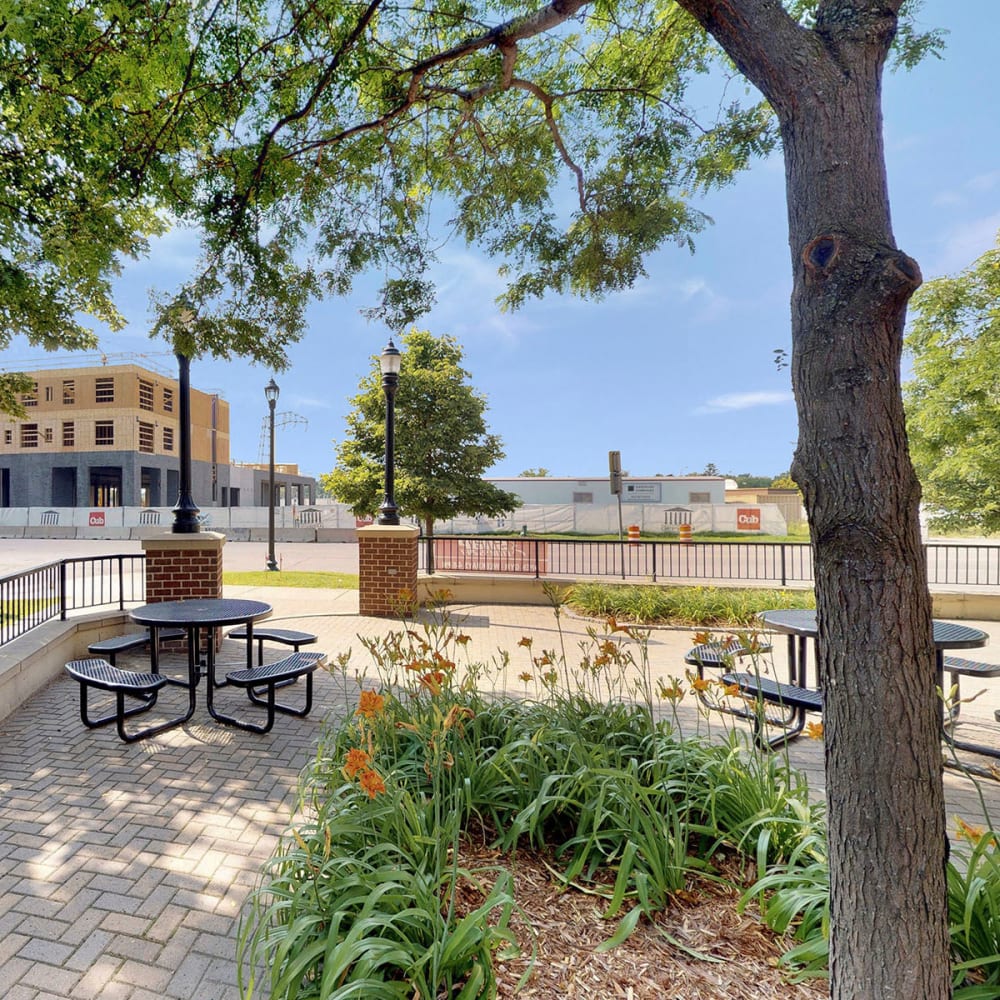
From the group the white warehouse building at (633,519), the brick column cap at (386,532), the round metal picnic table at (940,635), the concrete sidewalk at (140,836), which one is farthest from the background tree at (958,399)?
the white warehouse building at (633,519)

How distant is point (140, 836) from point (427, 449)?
11.2 metres

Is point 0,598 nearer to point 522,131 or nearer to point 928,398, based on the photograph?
point 522,131

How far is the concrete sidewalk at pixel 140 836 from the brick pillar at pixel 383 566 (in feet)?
9.85

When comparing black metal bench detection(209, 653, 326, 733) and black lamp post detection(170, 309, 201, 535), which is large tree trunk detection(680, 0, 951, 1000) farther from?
black lamp post detection(170, 309, 201, 535)

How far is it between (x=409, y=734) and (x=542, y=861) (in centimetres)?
114

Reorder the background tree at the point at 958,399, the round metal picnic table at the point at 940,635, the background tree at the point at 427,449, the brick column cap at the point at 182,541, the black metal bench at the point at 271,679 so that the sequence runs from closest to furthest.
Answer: the round metal picnic table at the point at 940,635 → the black metal bench at the point at 271,679 → the brick column cap at the point at 182,541 → the background tree at the point at 958,399 → the background tree at the point at 427,449

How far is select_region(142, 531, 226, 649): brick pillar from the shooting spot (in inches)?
239

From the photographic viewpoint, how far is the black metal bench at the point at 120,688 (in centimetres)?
378

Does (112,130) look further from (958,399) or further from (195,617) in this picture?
(958,399)

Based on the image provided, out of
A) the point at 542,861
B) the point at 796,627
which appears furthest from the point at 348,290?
the point at 796,627

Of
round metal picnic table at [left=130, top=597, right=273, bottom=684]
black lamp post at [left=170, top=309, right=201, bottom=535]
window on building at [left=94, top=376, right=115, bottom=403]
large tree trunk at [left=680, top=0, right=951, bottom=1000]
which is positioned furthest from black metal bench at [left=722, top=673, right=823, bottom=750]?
window on building at [left=94, top=376, right=115, bottom=403]

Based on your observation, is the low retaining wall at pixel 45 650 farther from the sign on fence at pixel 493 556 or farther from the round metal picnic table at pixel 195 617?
the sign on fence at pixel 493 556

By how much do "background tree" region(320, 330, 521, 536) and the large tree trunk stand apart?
11908mm

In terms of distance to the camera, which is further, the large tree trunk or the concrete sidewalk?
the concrete sidewalk
